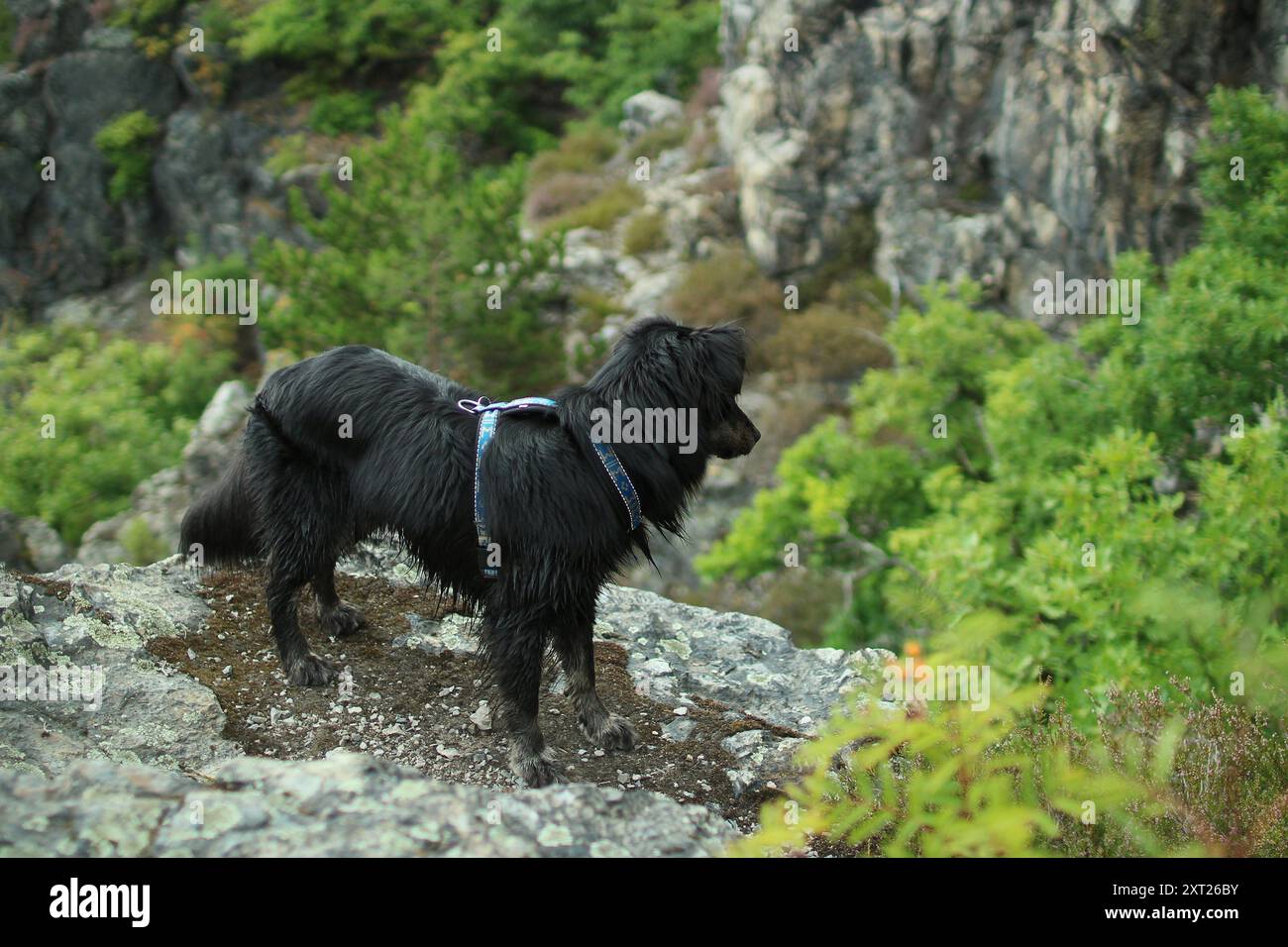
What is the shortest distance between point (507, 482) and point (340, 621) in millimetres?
1485

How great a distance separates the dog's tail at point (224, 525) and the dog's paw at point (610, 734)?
5.62 feet

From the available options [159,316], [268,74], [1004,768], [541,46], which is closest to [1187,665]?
[1004,768]

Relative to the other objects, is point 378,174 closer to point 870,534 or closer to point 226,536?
point 870,534

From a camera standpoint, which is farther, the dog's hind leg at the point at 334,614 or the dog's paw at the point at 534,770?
the dog's hind leg at the point at 334,614

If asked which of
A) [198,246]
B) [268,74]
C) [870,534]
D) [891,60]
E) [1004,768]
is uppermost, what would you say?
[268,74]

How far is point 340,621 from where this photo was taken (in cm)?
482

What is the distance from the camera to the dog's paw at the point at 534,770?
3.96 m

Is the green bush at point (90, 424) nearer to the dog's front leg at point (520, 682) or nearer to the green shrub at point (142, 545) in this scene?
the green shrub at point (142, 545)

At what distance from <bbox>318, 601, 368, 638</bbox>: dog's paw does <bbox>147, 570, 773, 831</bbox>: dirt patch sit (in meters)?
0.05

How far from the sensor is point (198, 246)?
31.8 m

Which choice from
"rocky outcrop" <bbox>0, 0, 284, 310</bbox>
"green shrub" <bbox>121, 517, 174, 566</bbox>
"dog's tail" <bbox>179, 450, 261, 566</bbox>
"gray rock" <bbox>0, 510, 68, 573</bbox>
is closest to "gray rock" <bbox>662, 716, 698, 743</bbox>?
"dog's tail" <bbox>179, 450, 261, 566</bbox>

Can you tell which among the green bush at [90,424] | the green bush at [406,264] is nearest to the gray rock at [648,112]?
the green bush at [406,264]

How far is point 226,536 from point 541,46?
91.6ft

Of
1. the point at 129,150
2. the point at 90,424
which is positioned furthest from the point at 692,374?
the point at 129,150
